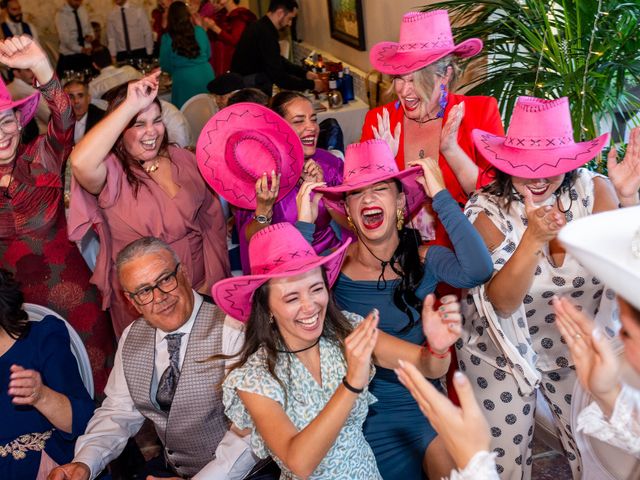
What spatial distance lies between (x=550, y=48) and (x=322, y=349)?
1.81 meters

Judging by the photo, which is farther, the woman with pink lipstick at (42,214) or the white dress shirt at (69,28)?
the white dress shirt at (69,28)

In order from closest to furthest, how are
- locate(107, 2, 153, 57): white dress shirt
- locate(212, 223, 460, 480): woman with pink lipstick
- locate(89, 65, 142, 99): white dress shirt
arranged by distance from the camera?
locate(212, 223, 460, 480): woman with pink lipstick → locate(89, 65, 142, 99): white dress shirt → locate(107, 2, 153, 57): white dress shirt

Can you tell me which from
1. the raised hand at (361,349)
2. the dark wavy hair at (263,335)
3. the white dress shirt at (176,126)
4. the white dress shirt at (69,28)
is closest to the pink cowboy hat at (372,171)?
the dark wavy hair at (263,335)

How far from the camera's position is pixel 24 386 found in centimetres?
220

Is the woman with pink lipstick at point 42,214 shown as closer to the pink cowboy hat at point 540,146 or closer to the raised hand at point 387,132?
the raised hand at point 387,132

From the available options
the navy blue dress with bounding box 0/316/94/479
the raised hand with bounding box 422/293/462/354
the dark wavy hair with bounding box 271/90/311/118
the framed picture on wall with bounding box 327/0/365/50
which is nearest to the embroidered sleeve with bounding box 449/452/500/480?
the raised hand with bounding box 422/293/462/354

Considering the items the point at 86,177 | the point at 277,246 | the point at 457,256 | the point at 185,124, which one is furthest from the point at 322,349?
the point at 185,124

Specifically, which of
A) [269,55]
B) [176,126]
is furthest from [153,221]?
[269,55]

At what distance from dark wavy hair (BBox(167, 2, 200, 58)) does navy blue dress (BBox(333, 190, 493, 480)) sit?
377 centimetres

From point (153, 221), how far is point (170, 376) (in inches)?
27.8

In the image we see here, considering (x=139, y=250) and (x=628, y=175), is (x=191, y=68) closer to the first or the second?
(x=139, y=250)

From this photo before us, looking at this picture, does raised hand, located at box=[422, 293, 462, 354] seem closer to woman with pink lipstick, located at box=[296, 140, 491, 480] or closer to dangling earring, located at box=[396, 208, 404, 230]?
woman with pink lipstick, located at box=[296, 140, 491, 480]

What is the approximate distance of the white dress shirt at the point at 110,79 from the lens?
548 centimetres

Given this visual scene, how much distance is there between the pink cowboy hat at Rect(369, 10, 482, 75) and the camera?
114 inches
